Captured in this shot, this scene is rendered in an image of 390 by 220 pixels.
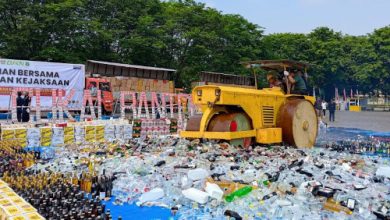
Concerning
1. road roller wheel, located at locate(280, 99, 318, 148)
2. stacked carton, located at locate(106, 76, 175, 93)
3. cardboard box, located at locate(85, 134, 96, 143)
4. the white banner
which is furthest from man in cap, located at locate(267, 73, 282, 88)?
stacked carton, located at locate(106, 76, 175, 93)

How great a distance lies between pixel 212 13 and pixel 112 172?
30.6m

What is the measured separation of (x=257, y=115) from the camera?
10.1m

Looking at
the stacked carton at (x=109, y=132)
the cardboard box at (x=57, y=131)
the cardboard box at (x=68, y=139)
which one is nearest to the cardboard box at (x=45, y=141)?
the cardboard box at (x=57, y=131)

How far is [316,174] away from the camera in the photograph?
23.0 feet

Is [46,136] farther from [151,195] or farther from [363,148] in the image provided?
[363,148]

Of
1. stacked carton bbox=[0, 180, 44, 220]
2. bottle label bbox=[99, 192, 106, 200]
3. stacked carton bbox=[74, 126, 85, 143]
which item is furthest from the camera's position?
stacked carton bbox=[74, 126, 85, 143]

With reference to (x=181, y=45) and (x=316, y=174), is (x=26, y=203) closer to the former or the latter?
(x=316, y=174)

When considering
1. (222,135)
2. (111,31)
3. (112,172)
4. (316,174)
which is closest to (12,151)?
(112,172)

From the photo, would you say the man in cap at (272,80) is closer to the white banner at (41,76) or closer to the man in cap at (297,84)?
the man in cap at (297,84)

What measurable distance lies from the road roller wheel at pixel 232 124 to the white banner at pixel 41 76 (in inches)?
451

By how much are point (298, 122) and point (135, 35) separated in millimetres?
23596

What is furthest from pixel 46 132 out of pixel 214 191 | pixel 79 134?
pixel 214 191

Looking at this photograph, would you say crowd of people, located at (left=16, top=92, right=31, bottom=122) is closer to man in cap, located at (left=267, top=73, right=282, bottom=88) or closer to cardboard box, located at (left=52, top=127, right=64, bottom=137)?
cardboard box, located at (left=52, top=127, right=64, bottom=137)

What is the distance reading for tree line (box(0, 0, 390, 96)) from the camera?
29156mm
